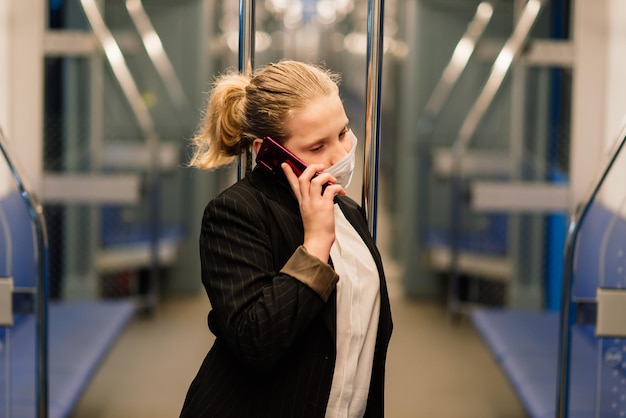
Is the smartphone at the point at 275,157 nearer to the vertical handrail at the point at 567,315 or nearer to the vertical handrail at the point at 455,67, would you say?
the vertical handrail at the point at 567,315

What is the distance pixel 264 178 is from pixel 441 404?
278 centimetres

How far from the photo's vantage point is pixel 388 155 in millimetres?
9734

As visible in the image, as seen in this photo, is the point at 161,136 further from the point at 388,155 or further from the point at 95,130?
the point at 388,155

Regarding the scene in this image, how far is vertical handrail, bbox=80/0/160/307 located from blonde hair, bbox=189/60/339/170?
258 cm

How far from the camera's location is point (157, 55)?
539cm

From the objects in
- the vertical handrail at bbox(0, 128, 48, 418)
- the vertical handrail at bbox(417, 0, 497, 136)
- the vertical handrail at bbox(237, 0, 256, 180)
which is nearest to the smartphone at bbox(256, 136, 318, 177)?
the vertical handrail at bbox(237, 0, 256, 180)

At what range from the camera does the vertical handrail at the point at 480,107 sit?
167 inches

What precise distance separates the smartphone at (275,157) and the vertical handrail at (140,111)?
2.74m

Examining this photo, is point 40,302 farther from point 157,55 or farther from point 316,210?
point 157,55

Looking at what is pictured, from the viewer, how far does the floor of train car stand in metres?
4.05

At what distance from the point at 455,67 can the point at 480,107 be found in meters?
0.50

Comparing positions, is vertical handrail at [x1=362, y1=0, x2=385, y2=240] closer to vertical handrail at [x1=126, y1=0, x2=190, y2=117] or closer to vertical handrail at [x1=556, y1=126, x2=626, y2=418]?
vertical handrail at [x1=556, y1=126, x2=626, y2=418]

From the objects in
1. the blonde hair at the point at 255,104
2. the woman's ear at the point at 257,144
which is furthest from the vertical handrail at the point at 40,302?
the woman's ear at the point at 257,144

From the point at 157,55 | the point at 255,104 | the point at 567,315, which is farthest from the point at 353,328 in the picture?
the point at 157,55
